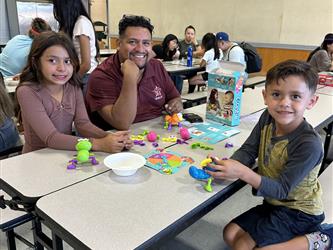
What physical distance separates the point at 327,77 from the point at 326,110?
1096 mm

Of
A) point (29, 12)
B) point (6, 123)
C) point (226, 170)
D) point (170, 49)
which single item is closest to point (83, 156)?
point (226, 170)

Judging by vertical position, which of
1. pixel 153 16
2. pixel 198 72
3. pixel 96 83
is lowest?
pixel 198 72

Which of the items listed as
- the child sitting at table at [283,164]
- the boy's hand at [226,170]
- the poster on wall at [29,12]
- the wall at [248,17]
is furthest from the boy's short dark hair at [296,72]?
the wall at [248,17]

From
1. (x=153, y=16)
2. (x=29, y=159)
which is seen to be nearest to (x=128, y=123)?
(x=29, y=159)

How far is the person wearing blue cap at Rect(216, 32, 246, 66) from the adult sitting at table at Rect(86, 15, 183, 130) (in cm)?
217

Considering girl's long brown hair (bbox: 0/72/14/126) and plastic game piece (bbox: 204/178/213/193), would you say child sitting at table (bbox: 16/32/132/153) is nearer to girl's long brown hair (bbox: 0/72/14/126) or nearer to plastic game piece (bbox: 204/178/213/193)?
girl's long brown hair (bbox: 0/72/14/126)

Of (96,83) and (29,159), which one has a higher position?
(96,83)

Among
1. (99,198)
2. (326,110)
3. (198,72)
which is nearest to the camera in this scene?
(99,198)

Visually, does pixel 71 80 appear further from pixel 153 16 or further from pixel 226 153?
pixel 153 16

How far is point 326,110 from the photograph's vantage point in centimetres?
216

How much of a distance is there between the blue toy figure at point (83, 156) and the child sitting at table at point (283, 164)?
0.49 metres

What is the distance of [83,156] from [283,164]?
2.56ft

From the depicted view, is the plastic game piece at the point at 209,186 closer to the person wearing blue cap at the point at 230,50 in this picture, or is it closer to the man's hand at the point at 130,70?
the man's hand at the point at 130,70

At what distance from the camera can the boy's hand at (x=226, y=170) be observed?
113 cm
